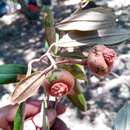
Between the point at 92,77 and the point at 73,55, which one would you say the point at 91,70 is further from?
the point at 92,77

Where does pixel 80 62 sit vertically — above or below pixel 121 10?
above

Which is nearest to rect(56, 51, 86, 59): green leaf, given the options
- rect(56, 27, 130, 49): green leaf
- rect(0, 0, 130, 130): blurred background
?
rect(56, 27, 130, 49): green leaf

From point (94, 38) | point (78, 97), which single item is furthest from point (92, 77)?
point (94, 38)

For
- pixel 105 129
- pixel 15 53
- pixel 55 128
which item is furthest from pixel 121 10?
pixel 55 128

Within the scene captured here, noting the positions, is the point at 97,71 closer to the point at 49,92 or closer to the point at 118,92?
the point at 49,92

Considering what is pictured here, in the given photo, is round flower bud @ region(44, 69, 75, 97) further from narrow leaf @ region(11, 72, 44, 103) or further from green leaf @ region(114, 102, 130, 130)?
green leaf @ region(114, 102, 130, 130)
